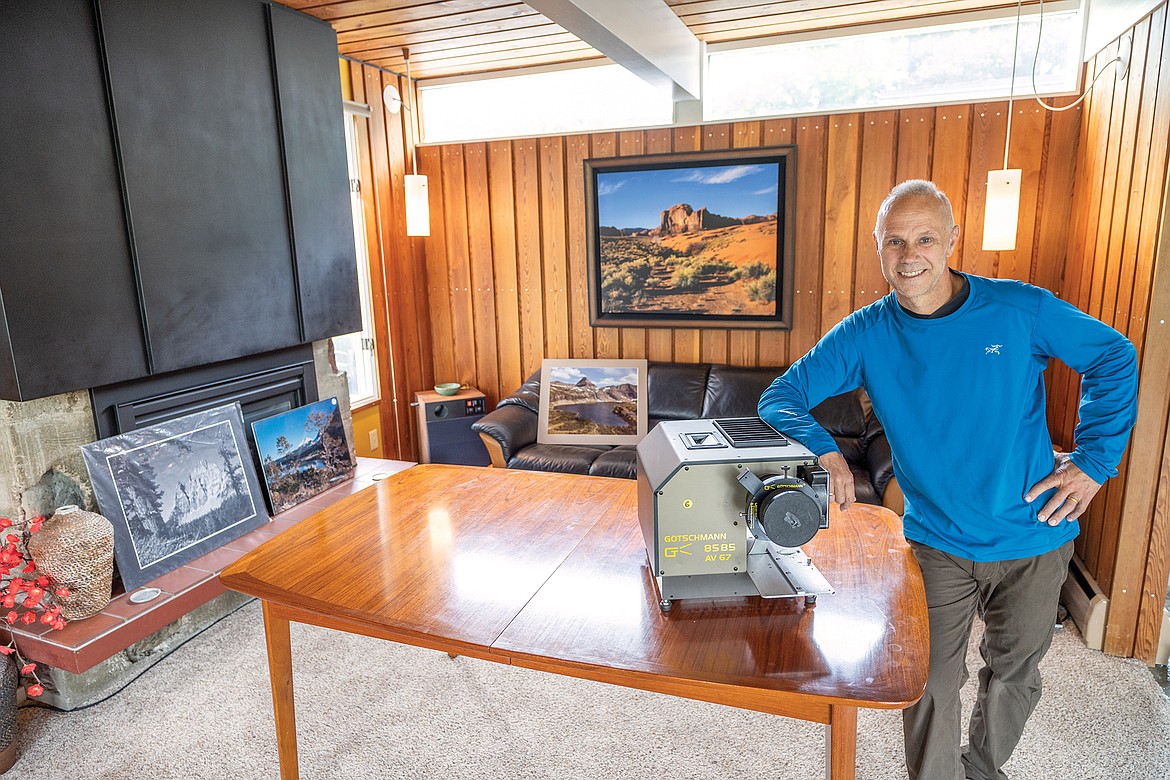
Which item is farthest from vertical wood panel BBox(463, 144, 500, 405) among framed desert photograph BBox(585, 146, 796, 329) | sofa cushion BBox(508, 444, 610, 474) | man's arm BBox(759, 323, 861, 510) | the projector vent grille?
the projector vent grille

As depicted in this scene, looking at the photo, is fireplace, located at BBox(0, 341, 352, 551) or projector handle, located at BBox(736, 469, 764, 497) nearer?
projector handle, located at BBox(736, 469, 764, 497)

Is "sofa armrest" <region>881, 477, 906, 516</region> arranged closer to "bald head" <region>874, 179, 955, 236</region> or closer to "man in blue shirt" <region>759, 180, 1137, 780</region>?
"man in blue shirt" <region>759, 180, 1137, 780</region>

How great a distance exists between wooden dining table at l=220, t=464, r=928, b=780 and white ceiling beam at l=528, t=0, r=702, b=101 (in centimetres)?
160

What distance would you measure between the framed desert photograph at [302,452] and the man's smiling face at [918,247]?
2.89m

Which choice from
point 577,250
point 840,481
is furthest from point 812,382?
point 577,250

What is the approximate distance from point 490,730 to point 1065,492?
1.86 meters

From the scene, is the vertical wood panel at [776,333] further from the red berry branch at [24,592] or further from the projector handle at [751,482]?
the red berry branch at [24,592]

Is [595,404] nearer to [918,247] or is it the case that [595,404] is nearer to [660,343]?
[660,343]

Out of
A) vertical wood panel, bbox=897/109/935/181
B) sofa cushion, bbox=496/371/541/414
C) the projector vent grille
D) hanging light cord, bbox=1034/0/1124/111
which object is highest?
hanging light cord, bbox=1034/0/1124/111

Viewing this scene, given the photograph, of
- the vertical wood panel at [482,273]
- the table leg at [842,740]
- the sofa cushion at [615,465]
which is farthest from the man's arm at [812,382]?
the vertical wood panel at [482,273]

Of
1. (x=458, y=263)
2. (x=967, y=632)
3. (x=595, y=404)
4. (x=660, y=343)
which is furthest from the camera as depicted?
(x=458, y=263)

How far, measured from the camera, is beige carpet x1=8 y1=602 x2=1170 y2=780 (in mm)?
2248

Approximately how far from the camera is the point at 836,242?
4.23 meters

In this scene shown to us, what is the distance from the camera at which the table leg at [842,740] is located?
4.17ft
